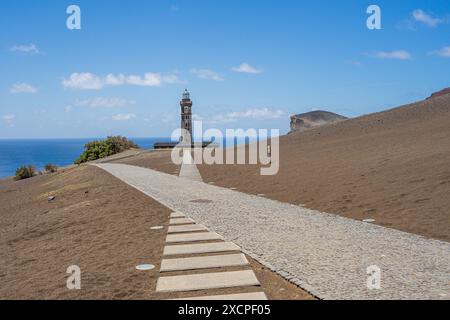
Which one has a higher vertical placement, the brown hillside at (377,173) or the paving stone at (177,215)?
the brown hillside at (377,173)

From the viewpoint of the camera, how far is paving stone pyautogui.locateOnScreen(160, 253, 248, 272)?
724cm

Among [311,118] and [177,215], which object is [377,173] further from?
[311,118]

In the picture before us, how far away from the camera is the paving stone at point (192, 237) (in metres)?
9.22

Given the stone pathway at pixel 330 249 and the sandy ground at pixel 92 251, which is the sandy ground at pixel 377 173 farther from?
the sandy ground at pixel 92 251

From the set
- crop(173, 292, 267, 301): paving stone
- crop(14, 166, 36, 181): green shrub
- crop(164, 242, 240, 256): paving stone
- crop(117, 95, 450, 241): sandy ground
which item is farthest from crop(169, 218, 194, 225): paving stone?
crop(14, 166, 36, 181): green shrub

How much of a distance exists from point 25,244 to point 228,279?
23.7 ft

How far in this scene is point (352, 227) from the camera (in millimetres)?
10617

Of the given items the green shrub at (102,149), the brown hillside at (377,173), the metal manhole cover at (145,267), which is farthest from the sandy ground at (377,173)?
the green shrub at (102,149)

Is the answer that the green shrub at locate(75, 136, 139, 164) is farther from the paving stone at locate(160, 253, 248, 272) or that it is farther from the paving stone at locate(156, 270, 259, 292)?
the paving stone at locate(156, 270, 259, 292)

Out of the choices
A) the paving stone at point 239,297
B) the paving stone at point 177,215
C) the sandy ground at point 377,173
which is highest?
the sandy ground at point 377,173

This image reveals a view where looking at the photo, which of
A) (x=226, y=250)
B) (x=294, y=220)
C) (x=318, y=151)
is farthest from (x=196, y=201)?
(x=318, y=151)

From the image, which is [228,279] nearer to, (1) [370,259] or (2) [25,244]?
(1) [370,259]

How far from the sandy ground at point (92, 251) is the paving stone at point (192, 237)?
274 millimetres
